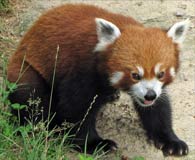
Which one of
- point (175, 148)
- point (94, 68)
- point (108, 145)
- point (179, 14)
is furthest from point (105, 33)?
point (179, 14)

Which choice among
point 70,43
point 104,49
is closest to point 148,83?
point 104,49

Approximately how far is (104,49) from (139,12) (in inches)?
110

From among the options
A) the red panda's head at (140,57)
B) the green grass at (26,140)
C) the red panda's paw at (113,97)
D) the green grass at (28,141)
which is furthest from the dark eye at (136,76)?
the green grass at (26,140)

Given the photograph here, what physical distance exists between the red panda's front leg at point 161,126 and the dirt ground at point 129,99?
0.28 ft

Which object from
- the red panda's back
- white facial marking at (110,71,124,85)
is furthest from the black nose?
the red panda's back

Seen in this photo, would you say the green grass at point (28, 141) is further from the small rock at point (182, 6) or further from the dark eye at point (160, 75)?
the small rock at point (182, 6)

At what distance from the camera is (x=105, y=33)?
502 cm

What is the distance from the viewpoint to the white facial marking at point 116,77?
495cm

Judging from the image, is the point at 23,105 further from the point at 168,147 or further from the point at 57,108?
the point at 168,147

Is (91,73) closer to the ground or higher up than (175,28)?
closer to the ground

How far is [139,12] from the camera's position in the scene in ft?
25.5

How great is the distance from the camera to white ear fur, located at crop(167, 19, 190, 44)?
16.6 ft

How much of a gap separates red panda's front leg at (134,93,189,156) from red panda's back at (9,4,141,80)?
2.40 ft

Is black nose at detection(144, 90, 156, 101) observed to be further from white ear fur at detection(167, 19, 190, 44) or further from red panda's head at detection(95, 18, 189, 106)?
white ear fur at detection(167, 19, 190, 44)
